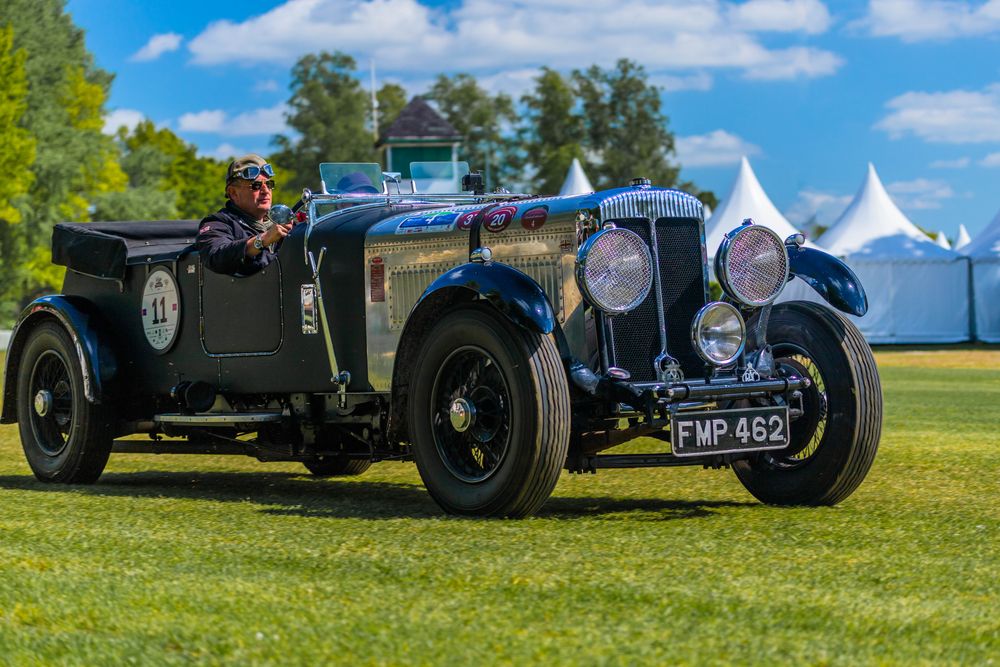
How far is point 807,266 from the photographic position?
22.4 ft

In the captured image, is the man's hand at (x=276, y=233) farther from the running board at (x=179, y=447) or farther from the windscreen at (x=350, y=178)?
the running board at (x=179, y=447)

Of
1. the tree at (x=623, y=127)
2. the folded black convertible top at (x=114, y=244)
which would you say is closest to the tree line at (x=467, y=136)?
the tree at (x=623, y=127)

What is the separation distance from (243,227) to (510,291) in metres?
2.37

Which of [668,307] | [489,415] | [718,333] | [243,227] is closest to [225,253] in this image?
[243,227]

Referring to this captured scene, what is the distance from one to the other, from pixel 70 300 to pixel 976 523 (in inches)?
212

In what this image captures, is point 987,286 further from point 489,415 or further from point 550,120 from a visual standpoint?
point 550,120

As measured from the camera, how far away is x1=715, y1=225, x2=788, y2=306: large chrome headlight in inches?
255

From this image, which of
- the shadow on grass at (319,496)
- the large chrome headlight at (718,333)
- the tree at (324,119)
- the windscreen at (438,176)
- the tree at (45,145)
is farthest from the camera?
the tree at (324,119)

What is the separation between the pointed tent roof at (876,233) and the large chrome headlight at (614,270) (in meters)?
31.0

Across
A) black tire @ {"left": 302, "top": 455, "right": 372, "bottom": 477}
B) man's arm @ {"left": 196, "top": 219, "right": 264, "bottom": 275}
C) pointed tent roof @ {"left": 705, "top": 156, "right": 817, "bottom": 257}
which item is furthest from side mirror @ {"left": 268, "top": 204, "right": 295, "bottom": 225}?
pointed tent roof @ {"left": 705, "top": 156, "right": 817, "bottom": 257}

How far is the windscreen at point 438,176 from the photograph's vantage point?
27.1ft

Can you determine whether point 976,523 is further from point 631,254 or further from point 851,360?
point 631,254

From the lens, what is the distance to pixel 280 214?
680cm

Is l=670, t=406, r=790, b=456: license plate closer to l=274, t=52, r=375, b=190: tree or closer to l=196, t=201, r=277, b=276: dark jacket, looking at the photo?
l=196, t=201, r=277, b=276: dark jacket
